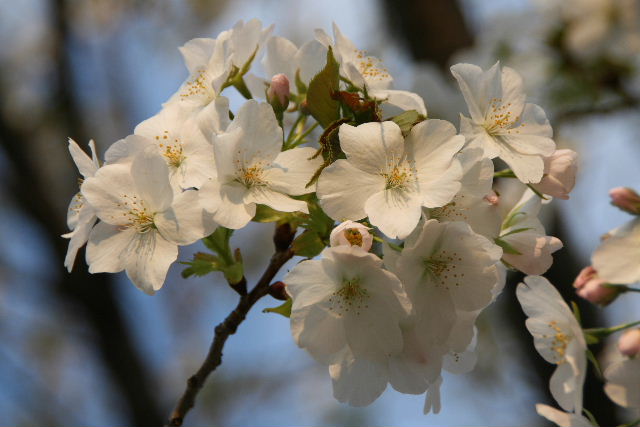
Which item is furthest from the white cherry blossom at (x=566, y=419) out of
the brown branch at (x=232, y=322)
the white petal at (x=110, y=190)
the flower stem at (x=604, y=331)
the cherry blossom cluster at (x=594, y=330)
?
the white petal at (x=110, y=190)

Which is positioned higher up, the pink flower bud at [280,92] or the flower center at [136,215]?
the pink flower bud at [280,92]

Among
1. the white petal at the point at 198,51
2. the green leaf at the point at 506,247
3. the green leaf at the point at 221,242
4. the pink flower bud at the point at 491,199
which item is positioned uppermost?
the white petal at the point at 198,51

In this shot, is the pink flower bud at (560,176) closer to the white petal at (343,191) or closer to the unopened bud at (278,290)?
the white petal at (343,191)

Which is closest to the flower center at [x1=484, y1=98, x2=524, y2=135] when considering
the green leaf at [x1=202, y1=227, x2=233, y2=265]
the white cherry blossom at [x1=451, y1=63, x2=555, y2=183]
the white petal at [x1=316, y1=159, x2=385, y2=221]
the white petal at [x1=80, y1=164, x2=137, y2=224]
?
the white cherry blossom at [x1=451, y1=63, x2=555, y2=183]

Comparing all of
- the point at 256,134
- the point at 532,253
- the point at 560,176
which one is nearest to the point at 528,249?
the point at 532,253

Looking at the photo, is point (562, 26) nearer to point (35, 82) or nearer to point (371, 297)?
point (371, 297)

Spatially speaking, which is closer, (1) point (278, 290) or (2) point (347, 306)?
(2) point (347, 306)

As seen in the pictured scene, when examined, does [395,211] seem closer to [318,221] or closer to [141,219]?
[318,221]
